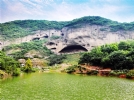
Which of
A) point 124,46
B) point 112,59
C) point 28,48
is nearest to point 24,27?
point 28,48

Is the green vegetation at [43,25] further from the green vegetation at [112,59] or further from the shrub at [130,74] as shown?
the shrub at [130,74]

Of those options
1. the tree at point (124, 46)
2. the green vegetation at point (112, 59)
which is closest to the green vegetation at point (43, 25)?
the tree at point (124, 46)

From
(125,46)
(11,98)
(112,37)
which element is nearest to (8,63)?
(11,98)

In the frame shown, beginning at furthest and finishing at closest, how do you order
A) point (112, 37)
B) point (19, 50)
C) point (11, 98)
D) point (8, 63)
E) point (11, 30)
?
1. point (11, 30)
2. point (112, 37)
3. point (19, 50)
4. point (8, 63)
5. point (11, 98)

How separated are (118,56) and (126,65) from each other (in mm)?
2975

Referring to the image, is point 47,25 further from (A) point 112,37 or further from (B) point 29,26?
(A) point 112,37

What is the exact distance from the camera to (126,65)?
42.3 m

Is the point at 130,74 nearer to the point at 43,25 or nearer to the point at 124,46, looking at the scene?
the point at 124,46

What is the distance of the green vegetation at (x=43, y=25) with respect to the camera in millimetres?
91875

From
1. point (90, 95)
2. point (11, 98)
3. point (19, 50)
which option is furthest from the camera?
point (19, 50)

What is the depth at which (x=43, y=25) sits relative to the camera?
10431cm

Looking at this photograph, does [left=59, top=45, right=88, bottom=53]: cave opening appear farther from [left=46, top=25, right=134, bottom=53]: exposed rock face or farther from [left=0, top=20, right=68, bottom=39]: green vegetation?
[left=0, top=20, right=68, bottom=39]: green vegetation

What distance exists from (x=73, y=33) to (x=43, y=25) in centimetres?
2001

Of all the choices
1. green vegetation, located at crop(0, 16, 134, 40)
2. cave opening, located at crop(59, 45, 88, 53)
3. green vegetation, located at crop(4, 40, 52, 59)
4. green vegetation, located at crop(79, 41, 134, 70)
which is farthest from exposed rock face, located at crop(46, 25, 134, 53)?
green vegetation, located at crop(79, 41, 134, 70)
